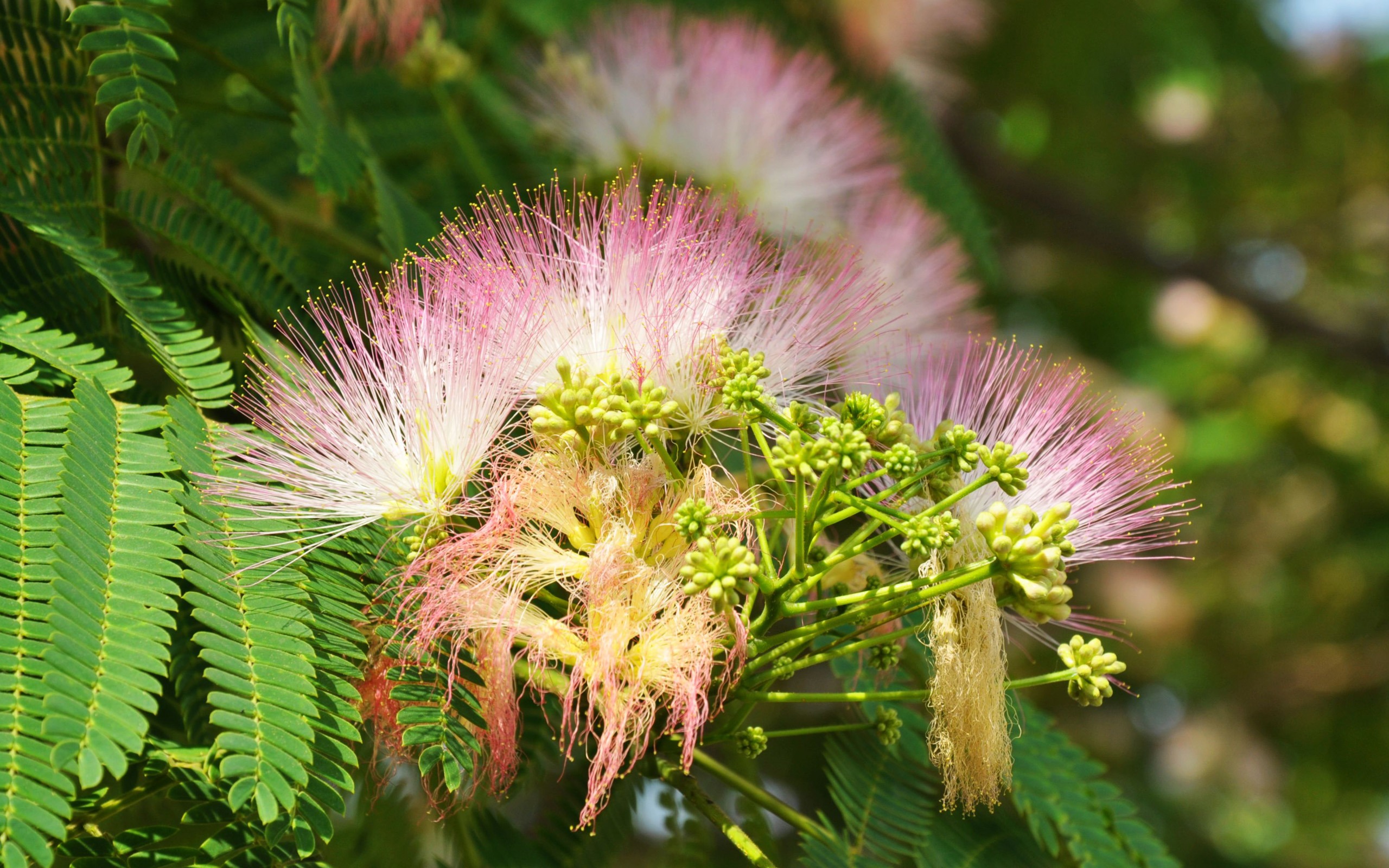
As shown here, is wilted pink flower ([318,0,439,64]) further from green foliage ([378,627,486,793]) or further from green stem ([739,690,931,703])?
green stem ([739,690,931,703])

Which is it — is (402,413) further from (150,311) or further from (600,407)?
(150,311)

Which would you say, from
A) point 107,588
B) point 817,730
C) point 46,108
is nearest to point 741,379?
point 817,730

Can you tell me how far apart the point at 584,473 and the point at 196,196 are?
1.09 metres

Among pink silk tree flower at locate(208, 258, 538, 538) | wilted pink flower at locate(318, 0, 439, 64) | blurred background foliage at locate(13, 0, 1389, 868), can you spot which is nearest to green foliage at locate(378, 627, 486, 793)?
pink silk tree flower at locate(208, 258, 538, 538)

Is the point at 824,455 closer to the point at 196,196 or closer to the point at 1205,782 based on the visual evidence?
the point at 196,196

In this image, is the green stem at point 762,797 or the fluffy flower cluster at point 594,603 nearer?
the fluffy flower cluster at point 594,603

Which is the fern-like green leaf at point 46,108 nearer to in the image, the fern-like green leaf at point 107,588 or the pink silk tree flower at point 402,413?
the fern-like green leaf at point 107,588

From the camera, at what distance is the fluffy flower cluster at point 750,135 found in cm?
294

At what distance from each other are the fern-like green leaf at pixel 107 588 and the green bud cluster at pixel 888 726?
3.77 ft

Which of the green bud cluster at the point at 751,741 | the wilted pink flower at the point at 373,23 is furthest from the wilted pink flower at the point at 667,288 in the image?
the wilted pink flower at the point at 373,23

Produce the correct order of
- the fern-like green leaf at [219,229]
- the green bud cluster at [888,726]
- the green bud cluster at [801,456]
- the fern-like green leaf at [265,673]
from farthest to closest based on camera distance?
the fern-like green leaf at [219,229], the green bud cluster at [888,726], the green bud cluster at [801,456], the fern-like green leaf at [265,673]

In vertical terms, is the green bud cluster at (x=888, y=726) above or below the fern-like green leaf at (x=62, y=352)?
below

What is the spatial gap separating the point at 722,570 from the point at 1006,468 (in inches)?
18.1

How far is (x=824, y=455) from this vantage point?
1.45m
